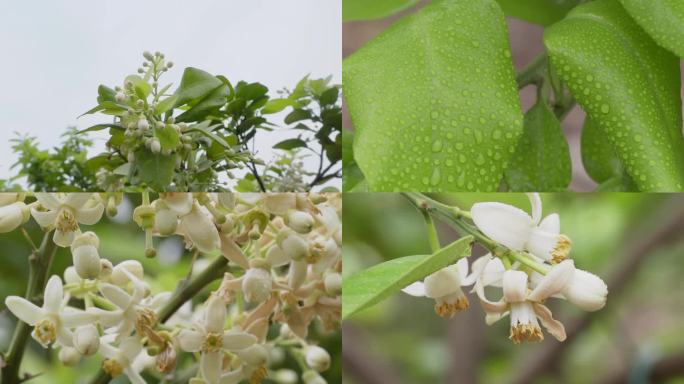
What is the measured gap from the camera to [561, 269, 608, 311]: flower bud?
68 cm

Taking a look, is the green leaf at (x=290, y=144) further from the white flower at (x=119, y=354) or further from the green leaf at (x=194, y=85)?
the white flower at (x=119, y=354)

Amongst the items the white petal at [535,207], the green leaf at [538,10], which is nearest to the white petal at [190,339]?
the white petal at [535,207]

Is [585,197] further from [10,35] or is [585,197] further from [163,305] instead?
[10,35]

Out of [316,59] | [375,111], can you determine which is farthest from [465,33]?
[316,59]

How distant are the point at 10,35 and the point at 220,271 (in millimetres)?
379

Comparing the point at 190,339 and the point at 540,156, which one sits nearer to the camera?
the point at 190,339

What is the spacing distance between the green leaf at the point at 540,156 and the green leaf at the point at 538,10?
0.30 ft

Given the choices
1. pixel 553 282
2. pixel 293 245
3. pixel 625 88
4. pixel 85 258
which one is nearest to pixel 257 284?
pixel 293 245

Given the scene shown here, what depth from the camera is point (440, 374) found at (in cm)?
74

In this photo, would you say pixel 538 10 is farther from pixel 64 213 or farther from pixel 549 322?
pixel 64 213

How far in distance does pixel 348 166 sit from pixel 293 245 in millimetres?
188

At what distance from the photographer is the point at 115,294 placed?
2.20 feet

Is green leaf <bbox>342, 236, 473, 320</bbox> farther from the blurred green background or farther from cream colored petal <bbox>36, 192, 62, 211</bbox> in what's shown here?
cream colored petal <bbox>36, 192, 62, 211</bbox>

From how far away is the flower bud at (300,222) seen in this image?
2.28ft
